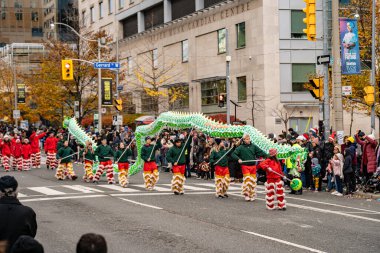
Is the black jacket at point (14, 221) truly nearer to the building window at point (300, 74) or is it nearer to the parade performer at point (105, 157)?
the parade performer at point (105, 157)

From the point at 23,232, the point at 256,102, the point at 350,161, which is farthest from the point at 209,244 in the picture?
the point at 256,102

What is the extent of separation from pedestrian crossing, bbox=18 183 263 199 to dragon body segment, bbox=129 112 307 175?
210 centimetres

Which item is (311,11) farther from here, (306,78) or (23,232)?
(306,78)

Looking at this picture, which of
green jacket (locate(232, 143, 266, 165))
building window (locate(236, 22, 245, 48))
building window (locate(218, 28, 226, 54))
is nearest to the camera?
green jacket (locate(232, 143, 266, 165))

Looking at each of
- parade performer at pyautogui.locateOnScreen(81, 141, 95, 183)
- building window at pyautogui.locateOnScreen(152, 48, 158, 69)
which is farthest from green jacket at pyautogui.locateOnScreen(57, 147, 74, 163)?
building window at pyautogui.locateOnScreen(152, 48, 158, 69)

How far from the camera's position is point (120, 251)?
11.5m

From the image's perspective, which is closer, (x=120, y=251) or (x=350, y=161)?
(x=120, y=251)

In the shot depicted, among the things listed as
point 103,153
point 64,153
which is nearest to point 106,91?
point 64,153

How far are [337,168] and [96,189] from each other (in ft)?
25.8

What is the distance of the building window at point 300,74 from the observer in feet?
149

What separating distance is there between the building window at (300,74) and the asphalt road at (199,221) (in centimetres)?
2429

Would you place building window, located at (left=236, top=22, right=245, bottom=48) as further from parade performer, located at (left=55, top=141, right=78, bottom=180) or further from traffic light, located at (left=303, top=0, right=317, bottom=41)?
traffic light, located at (left=303, top=0, right=317, bottom=41)

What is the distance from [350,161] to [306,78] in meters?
25.6

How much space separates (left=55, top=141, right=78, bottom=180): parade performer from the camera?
26.8 meters
